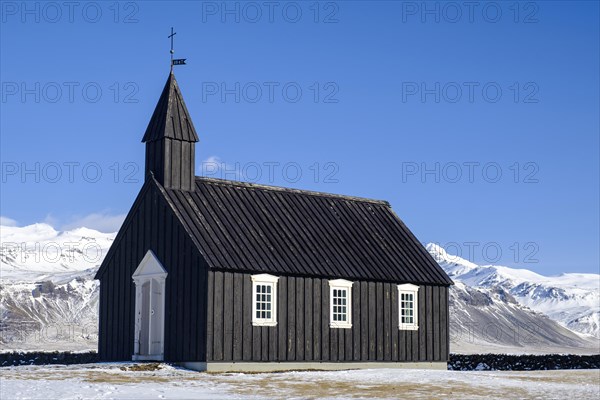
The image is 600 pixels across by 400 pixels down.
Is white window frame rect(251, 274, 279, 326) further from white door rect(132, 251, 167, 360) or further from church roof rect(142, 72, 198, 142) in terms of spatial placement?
church roof rect(142, 72, 198, 142)

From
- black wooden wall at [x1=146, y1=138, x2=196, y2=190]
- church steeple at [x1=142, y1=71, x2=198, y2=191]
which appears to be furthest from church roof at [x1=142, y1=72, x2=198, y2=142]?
black wooden wall at [x1=146, y1=138, x2=196, y2=190]

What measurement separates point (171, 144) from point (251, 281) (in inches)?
251

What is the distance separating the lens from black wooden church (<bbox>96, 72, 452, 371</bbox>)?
3434 cm

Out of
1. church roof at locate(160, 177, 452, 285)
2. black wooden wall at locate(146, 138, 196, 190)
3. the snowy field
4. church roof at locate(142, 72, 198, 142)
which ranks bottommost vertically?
the snowy field

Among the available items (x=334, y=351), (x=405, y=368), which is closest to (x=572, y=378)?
(x=405, y=368)

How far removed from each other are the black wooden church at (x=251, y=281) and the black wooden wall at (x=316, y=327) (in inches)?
1.7

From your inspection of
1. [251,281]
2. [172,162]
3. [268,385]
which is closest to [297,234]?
[251,281]

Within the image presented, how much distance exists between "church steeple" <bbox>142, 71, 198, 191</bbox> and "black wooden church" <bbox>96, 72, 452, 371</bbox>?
5 cm

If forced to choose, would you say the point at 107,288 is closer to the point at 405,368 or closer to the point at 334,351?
the point at 334,351

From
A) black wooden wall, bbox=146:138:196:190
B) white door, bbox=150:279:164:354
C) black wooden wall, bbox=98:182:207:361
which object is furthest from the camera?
black wooden wall, bbox=146:138:196:190

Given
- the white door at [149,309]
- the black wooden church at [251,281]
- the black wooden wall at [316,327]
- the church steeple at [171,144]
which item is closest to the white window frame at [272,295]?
the black wooden church at [251,281]

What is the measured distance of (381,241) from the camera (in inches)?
1636

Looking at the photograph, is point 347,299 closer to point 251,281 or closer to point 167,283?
point 251,281

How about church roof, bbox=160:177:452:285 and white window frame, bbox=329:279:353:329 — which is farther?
white window frame, bbox=329:279:353:329
